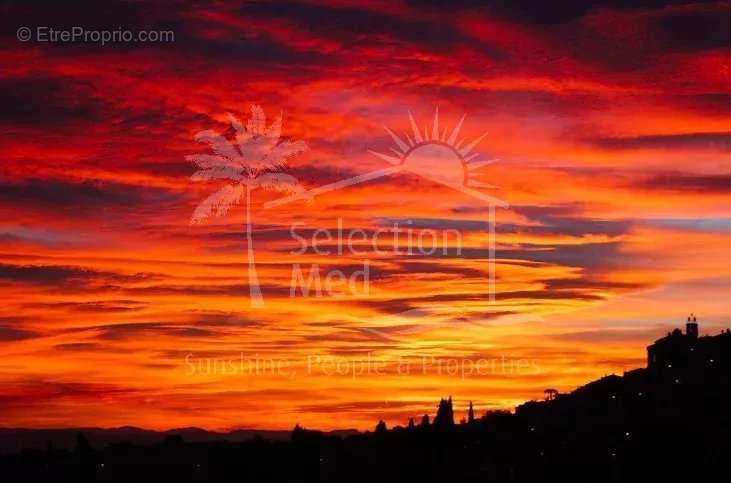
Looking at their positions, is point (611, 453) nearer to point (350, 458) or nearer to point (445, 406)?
point (445, 406)

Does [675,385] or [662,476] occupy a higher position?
[675,385]

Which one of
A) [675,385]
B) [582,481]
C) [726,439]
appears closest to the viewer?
[726,439]

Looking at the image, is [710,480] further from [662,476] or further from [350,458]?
[350,458]

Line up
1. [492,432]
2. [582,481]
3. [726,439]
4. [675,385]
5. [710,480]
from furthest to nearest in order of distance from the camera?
[492,432] < [675,385] < [582,481] < [726,439] < [710,480]

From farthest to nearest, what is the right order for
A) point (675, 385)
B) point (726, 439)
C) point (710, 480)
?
point (675, 385)
point (726, 439)
point (710, 480)

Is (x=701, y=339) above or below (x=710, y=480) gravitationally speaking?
above

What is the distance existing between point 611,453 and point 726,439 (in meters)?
Result: 14.0

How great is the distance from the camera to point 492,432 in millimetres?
184875

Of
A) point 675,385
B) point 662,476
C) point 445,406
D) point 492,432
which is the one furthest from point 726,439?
point 492,432

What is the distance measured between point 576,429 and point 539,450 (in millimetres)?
6394

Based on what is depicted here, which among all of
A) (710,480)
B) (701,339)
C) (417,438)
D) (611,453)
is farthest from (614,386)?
(710,480)

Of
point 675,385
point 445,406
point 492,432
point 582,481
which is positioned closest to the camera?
point 582,481

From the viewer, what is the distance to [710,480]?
103688mm

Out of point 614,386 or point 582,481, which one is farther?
point 614,386
